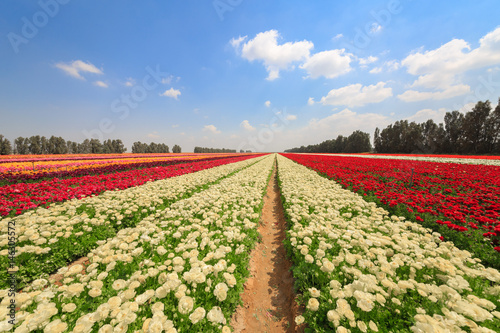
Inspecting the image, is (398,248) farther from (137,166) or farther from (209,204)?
(137,166)

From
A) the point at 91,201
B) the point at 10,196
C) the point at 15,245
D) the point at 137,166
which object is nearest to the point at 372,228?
the point at 15,245

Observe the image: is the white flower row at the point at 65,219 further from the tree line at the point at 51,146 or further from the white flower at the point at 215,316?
the tree line at the point at 51,146

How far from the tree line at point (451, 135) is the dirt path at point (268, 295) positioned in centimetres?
6421

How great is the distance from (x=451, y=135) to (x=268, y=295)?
7701 centimetres

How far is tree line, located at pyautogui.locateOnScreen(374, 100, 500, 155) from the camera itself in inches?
1644

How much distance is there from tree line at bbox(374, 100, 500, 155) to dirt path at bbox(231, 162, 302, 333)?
64.2 meters

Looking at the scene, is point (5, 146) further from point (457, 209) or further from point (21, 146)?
point (457, 209)

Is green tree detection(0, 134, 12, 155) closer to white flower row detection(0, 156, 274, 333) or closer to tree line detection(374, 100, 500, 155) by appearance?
white flower row detection(0, 156, 274, 333)

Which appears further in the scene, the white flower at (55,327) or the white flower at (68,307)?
the white flower at (68,307)

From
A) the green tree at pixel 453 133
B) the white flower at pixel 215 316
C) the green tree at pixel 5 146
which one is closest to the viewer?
the white flower at pixel 215 316

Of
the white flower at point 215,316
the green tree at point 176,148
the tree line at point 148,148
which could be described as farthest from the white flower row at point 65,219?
the green tree at point 176,148

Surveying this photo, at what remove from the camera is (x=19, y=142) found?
68.0 meters

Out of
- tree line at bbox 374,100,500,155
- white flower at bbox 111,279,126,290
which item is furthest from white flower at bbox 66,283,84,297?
tree line at bbox 374,100,500,155

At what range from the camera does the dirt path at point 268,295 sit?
3.21 meters
